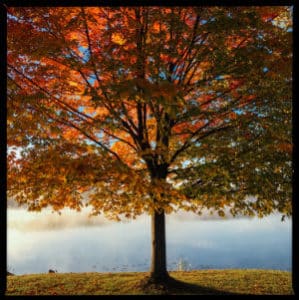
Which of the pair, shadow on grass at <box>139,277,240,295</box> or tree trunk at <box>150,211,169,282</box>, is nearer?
shadow on grass at <box>139,277,240,295</box>

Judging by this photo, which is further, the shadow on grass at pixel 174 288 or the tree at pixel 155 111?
the shadow on grass at pixel 174 288

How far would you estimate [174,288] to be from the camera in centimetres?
1259

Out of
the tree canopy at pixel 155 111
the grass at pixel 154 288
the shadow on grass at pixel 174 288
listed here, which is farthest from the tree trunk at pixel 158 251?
the tree canopy at pixel 155 111

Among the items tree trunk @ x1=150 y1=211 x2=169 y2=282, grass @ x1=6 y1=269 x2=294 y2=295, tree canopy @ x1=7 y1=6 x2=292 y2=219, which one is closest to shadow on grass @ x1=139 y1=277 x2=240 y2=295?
grass @ x1=6 y1=269 x2=294 y2=295

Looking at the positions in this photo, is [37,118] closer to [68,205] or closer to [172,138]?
[68,205]

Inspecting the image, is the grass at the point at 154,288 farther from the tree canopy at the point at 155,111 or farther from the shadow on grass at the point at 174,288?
the tree canopy at the point at 155,111

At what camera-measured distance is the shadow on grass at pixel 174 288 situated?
12.3 m

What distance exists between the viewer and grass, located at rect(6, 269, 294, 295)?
1270cm

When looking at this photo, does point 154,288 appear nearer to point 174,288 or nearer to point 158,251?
point 174,288

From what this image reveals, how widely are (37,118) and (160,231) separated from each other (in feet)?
18.4

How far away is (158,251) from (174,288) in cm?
131

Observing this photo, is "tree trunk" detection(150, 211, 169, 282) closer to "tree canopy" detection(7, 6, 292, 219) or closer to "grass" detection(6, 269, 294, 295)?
Result: "grass" detection(6, 269, 294, 295)
